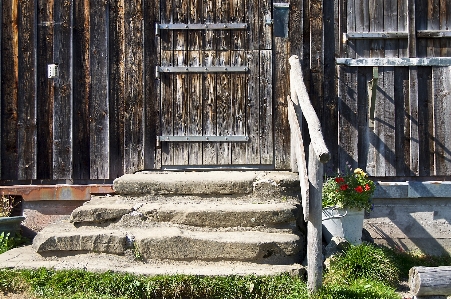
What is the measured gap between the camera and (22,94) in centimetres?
643

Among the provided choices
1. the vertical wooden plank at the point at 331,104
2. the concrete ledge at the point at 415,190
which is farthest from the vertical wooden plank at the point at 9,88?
the concrete ledge at the point at 415,190

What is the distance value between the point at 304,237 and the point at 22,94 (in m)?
3.59

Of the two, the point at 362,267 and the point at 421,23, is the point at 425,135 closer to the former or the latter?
the point at 421,23

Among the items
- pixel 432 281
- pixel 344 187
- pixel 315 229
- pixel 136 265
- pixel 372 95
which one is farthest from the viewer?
pixel 372 95

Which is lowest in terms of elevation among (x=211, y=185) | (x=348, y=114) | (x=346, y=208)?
(x=346, y=208)

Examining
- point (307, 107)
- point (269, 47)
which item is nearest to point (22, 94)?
point (269, 47)

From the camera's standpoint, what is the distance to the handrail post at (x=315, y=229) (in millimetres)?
4387

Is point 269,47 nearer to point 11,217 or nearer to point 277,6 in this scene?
point 277,6

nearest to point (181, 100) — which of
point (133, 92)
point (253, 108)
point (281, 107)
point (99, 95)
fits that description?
point (133, 92)

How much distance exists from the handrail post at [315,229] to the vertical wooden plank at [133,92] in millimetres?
2563

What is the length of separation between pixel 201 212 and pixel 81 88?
234cm

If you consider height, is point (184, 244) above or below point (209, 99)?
below

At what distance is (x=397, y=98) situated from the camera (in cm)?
625

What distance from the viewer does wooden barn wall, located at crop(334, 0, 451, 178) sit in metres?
6.22
